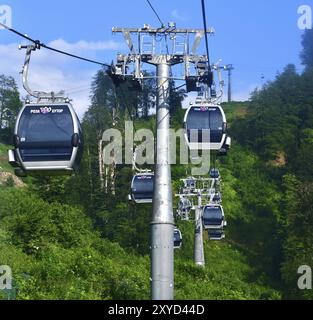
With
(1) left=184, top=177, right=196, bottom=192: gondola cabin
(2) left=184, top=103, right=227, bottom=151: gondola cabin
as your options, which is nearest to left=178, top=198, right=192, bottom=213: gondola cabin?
(1) left=184, top=177, right=196, bottom=192: gondola cabin

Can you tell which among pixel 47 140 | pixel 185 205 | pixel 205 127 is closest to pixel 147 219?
pixel 185 205

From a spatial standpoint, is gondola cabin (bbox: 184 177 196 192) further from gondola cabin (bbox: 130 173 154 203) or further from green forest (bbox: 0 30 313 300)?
gondola cabin (bbox: 130 173 154 203)

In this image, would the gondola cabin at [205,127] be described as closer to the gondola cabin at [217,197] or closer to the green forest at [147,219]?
the green forest at [147,219]

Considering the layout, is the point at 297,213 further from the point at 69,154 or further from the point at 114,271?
the point at 69,154

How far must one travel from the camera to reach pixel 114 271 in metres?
34.6

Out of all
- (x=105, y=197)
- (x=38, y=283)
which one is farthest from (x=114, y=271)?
(x=105, y=197)

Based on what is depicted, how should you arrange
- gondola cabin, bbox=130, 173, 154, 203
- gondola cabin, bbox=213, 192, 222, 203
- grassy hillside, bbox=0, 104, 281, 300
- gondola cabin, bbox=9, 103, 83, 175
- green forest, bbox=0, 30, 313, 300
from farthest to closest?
1. gondola cabin, bbox=213, 192, 222, 203
2. green forest, bbox=0, 30, 313, 300
3. grassy hillside, bbox=0, 104, 281, 300
4. gondola cabin, bbox=130, 173, 154, 203
5. gondola cabin, bbox=9, 103, 83, 175

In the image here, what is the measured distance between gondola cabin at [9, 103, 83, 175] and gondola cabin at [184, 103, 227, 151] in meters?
2.94

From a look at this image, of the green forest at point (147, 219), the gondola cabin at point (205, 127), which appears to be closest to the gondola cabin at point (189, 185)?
the green forest at point (147, 219)

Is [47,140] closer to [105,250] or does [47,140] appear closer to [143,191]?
[143,191]

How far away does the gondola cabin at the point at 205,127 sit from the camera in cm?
1653

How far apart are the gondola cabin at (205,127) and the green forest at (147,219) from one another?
0.74m

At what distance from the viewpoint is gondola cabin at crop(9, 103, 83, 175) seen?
14.5 metres
